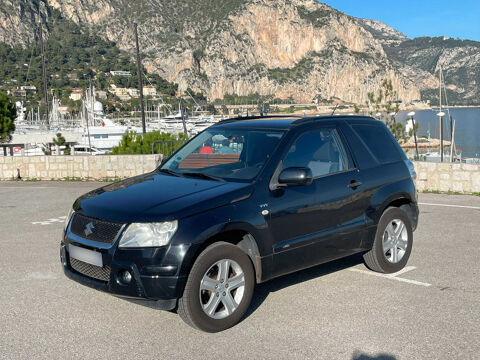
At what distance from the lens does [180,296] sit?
4.27 metres

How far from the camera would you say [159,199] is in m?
4.59

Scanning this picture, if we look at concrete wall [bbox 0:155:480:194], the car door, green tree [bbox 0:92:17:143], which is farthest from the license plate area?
green tree [bbox 0:92:17:143]

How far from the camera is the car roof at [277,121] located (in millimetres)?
5574

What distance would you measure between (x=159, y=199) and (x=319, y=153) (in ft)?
6.05

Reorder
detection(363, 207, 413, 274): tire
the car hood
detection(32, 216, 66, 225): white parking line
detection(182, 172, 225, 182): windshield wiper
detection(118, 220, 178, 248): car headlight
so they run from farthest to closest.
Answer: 1. detection(32, 216, 66, 225): white parking line
2. detection(363, 207, 413, 274): tire
3. detection(182, 172, 225, 182): windshield wiper
4. the car hood
5. detection(118, 220, 178, 248): car headlight

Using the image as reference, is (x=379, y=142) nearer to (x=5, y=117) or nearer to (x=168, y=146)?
(x=168, y=146)

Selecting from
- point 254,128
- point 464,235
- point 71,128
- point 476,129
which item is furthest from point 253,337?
point 476,129

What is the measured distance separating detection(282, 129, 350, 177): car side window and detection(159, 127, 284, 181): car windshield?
224mm

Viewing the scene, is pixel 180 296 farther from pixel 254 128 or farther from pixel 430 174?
pixel 430 174

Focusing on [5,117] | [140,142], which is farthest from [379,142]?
[5,117]

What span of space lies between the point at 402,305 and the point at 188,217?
225 cm

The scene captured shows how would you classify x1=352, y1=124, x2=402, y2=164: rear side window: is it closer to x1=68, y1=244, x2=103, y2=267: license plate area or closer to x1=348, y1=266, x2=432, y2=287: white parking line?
x1=348, y1=266, x2=432, y2=287: white parking line

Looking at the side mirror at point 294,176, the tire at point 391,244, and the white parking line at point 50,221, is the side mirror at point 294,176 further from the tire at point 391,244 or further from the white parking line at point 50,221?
the white parking line at point 50,221

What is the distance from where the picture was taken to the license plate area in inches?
174
